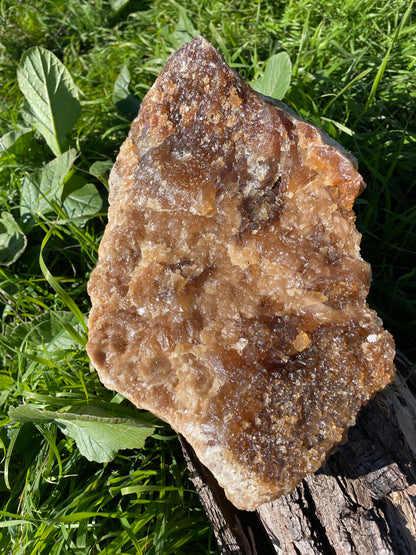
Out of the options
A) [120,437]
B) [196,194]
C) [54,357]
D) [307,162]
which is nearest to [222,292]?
[196,194]

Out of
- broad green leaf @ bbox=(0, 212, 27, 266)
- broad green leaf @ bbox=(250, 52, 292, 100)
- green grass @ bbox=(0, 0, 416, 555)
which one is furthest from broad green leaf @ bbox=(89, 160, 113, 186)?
broad green leaf @ bbox=(250, 52, 292, 100)

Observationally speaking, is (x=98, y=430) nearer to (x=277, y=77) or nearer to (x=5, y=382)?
(x=5, y=382)

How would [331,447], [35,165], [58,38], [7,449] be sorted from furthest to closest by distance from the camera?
[58,38]
[35,165]
[7,449]
[331,447]

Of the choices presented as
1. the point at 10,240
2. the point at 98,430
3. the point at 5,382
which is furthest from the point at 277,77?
the point at 5,382

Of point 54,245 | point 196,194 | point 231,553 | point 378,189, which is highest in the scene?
point 196,194

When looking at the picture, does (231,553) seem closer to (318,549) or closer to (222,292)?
(318,549)

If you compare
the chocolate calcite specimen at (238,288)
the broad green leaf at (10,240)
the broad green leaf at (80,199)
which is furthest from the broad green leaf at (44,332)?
the chocolate calcite specimen at (238,288)

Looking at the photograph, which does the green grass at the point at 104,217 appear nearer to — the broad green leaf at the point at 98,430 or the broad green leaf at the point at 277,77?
the broad green leaf at the point at 98,430

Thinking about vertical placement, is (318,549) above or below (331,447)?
below
